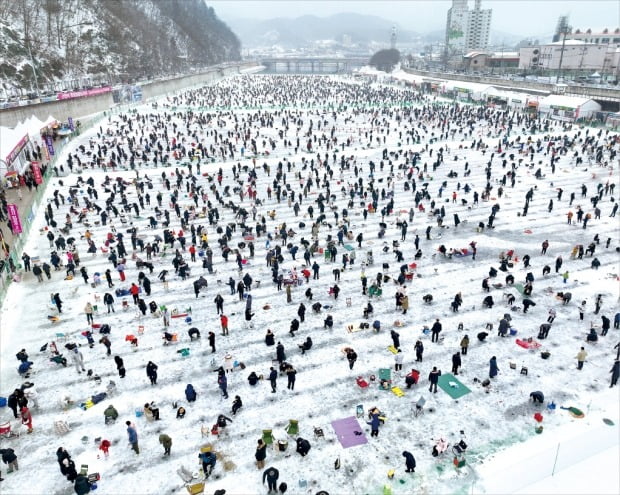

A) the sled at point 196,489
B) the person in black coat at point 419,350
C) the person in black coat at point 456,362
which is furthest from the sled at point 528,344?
the sled at point 196,489

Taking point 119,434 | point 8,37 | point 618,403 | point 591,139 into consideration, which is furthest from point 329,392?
point 8,37

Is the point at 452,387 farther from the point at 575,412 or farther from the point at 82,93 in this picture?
the point at 82,93

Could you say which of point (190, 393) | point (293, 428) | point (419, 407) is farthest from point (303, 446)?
point (190, 393)

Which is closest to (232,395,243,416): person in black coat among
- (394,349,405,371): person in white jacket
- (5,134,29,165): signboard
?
(394,349,405,371): person in white jacket

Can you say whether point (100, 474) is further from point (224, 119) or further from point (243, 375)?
point (224, 119)

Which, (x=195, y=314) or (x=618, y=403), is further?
(x=195, y=314)

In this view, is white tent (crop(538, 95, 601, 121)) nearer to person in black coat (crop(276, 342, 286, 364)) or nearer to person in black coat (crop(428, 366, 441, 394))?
person in black coat (crop(428, 366, 441, 394))


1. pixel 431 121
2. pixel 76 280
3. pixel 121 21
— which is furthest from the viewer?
pixel 121 21

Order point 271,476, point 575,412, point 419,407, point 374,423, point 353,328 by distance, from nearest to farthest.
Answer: point 271,476, point 374,423, point 575,412, point 419,407, point 353,328
